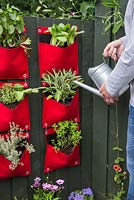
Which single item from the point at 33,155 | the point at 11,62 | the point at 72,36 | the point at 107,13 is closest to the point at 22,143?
the point at 33,155

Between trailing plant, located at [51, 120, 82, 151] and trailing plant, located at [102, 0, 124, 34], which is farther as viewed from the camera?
trailing plant, located at [51, 120, 82, 151]

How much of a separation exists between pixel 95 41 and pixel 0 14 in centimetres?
77

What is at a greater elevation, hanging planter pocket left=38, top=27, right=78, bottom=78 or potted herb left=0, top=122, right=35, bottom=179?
hanging planter pocket left=38, top=27, right=78, bottom=78

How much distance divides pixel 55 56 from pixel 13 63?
1.01 feet

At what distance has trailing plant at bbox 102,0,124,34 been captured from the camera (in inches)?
97.7

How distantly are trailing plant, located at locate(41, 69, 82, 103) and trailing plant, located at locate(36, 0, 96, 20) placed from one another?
0.46 metres

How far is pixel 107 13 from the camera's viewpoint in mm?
2633

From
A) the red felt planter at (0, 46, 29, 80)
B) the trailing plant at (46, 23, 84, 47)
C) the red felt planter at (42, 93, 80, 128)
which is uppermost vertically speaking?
the trailing plant at (46, 23, 84, 47)

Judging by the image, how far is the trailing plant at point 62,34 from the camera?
8.39ft

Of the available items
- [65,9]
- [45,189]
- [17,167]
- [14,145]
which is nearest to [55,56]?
[65,9]

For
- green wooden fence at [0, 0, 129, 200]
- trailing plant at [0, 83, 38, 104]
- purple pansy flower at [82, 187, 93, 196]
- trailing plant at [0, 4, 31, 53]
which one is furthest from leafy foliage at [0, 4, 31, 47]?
purple pansy flower at [82, 187, 93, 196]

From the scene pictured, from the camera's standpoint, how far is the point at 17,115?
2.54 metres

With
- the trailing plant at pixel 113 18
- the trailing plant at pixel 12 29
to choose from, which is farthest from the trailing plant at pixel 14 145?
the trailing plant at pixel 113 18

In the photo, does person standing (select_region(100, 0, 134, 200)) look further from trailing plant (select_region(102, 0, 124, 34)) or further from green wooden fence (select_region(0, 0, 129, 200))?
green wooden fence (select_region(0, 0, 129, 200))
